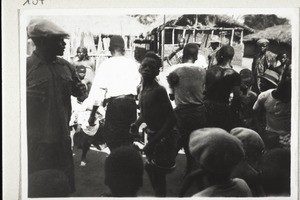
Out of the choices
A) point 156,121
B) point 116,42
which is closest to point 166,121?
point 156,121

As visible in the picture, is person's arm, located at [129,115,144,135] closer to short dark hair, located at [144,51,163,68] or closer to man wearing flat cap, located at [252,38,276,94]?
short dark hair, located at [144,51,163,68]

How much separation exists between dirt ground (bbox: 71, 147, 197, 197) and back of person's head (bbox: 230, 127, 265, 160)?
0.76ft

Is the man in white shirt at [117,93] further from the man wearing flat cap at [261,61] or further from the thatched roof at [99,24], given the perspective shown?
the man wearing flat cap at [261,61]

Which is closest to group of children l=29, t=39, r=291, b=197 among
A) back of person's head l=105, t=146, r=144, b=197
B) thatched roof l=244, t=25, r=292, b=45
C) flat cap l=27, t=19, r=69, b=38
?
back of person's head l=105, t=146, r=144, b=197

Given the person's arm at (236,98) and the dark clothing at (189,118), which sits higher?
the person's arm at (236,98)

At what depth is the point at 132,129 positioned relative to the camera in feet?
5.88

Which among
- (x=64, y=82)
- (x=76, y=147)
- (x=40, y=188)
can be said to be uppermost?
(x=64, y=82)

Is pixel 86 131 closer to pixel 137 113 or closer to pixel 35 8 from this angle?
pixel 137 113

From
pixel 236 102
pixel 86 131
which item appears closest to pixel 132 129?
pixel 86 131

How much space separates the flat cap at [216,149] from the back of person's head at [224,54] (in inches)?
10.6

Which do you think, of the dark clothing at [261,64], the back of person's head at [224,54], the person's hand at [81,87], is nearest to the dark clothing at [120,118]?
the person's hand at [81,87]

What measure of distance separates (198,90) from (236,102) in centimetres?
16

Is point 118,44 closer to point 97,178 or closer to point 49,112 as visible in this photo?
point 49,112

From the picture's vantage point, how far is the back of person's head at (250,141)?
5.90 ft
